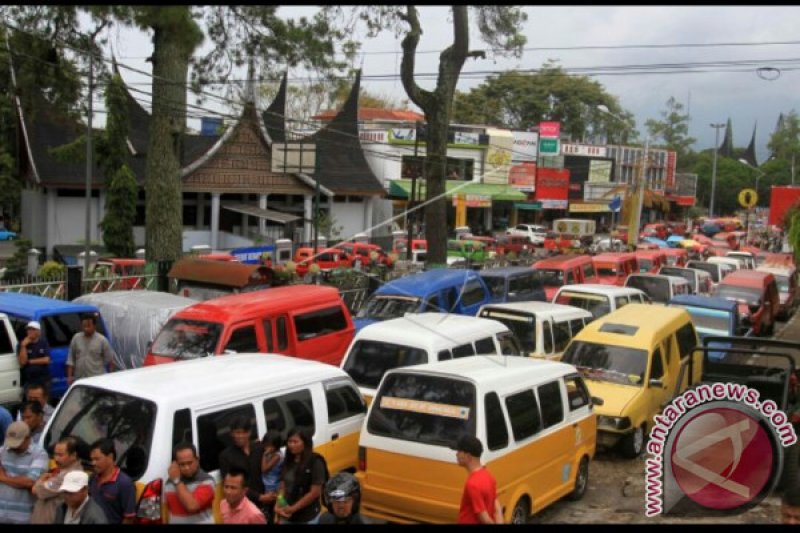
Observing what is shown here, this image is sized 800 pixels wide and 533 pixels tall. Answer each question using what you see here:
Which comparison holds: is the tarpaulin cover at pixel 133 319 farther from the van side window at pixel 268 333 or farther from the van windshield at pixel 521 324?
the van windshield at pixel 521 324

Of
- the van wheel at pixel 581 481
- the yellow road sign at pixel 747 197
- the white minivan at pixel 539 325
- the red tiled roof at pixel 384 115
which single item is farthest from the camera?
the red tiled roof at pixel 384 115

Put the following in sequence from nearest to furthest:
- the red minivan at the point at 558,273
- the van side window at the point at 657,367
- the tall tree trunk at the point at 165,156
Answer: the van side window at the point at 657,367 → the tall tree trunk at the point at 165,156 → the red minivan at the point at 558,273

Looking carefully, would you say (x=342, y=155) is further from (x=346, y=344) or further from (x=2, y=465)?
(x=2, y=465)

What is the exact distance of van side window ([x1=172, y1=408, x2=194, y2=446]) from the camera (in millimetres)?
6852

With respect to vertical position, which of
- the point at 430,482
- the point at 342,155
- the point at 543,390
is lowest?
the point at 430,482

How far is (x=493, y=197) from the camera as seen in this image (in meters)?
55.3

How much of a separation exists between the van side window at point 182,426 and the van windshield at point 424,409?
1.86 m

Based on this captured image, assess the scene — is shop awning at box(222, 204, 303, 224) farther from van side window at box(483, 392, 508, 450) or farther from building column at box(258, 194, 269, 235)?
van side window at box(483, 392, 508, 450)

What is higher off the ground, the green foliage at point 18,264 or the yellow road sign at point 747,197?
the yellow road sign at point 747,197

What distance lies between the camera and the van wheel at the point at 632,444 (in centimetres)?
1123

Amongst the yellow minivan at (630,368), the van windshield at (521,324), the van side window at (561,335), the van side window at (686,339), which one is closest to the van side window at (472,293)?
the van windshield at (521,324)

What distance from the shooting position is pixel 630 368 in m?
11.9
